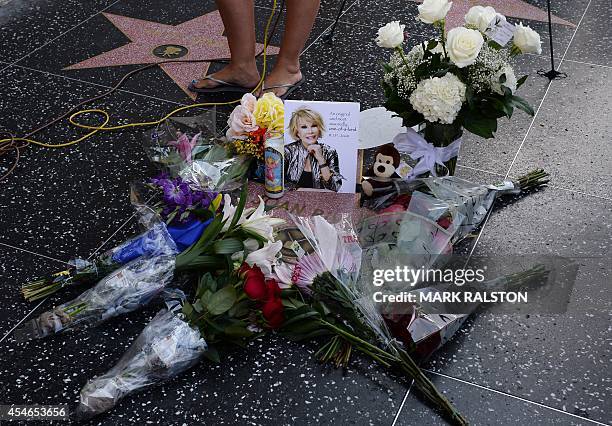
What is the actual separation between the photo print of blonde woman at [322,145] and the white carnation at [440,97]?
0.97ft

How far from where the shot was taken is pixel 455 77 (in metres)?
1.88

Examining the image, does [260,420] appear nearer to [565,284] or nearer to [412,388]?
[412,388]

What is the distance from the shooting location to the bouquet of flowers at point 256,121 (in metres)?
2.15

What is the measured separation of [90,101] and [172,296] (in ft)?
Answer: 3.80

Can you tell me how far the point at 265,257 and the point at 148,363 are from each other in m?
0.38

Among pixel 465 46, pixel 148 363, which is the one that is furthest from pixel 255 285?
pixel 465 46

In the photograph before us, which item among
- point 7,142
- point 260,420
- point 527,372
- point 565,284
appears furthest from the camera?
point 7,142

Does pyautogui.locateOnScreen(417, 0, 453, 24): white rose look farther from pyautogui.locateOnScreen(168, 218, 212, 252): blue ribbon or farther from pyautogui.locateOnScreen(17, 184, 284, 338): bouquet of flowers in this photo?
pyautogui.locateOnScreen(168, 218, 212, 252): blue ribbon

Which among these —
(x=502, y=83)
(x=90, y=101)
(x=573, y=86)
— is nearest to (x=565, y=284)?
(x=502, y=83)

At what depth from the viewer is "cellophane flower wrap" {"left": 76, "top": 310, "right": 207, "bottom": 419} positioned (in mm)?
1553

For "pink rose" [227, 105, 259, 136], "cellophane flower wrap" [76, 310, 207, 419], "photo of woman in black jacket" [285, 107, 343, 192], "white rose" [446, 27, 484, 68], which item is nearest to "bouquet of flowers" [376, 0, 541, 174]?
"white rose" [446, 27, 484, 68]

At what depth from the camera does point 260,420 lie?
158 cm

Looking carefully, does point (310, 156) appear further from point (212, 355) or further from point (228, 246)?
point (212, 355)

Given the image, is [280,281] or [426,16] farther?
[426,16]
